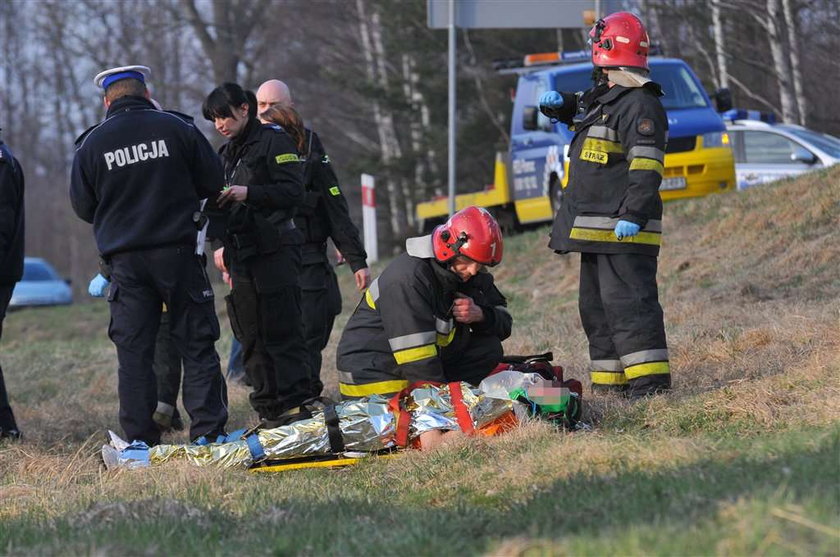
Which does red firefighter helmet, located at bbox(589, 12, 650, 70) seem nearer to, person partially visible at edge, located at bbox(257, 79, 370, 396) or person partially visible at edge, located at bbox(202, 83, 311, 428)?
person partially visible at edge, located at bbox(202, 83, 311, 428)

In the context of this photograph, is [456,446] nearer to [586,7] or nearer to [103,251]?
[103,251]

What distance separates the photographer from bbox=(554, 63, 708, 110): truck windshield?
15.4 metres

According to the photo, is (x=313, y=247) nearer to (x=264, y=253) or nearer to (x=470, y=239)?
(x=264, y=253)

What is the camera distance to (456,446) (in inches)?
227

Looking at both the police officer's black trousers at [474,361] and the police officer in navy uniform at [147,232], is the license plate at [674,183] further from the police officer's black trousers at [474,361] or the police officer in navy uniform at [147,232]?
the police officer in navy uniform at [147,232]

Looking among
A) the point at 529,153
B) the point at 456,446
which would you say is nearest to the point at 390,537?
the point at 456,446

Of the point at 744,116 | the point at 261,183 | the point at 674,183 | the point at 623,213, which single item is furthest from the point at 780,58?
the point at 261,183

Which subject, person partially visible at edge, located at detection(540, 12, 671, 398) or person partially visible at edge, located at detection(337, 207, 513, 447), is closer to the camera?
person partially visible at edge, located at detection(337, 207, 513, 447)

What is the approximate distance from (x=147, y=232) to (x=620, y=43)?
2.56 metres

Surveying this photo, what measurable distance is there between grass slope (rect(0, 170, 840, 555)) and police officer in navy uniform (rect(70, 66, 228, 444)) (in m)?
0.60

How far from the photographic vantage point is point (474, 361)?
22.2ft

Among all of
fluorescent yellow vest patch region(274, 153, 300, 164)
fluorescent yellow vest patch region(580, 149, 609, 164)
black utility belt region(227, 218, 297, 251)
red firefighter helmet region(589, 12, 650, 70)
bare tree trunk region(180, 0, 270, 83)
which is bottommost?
black utility belt region(227, 218, 297, 251)

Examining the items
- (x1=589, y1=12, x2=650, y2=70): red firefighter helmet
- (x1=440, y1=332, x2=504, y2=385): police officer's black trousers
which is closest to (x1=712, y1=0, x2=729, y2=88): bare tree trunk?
(x1=589, y1=12, x2=650, y2=70): red firefighter helmet

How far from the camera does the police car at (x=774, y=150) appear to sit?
1781 cm
